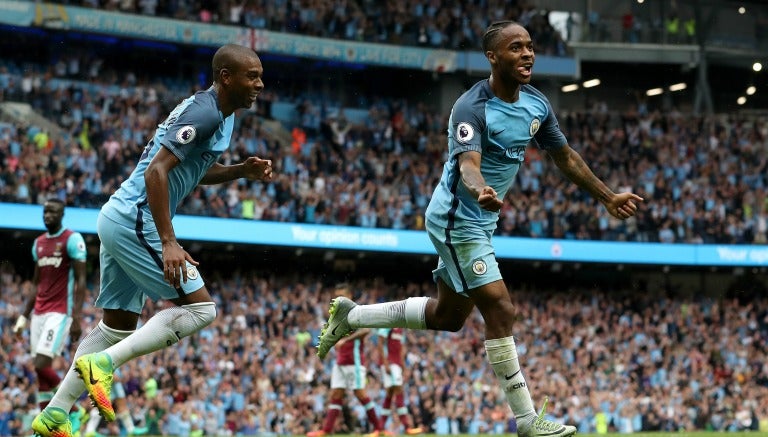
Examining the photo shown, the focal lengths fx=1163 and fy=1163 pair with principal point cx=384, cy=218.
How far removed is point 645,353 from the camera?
3222 centimetres

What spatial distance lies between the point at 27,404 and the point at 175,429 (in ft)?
8.98

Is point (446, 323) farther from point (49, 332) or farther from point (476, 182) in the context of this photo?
point (49, 332)

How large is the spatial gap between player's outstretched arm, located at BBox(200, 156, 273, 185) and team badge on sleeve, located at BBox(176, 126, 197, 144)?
1025mm

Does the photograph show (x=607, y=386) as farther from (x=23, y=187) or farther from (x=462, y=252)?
(x=462, y=252)

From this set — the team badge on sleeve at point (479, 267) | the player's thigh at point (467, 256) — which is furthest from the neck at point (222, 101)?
the team badge on sleeve at point (479, 267)

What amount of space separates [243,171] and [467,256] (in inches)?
76.0


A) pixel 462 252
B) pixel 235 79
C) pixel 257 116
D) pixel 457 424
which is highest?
pixel 257 116

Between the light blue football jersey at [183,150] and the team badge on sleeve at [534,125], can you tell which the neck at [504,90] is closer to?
the team badge on sleeve at [534,125]

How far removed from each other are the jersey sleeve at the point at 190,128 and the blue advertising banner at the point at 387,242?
769 inches

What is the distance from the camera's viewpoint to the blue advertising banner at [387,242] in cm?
2670

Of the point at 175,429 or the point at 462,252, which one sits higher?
the point at 462,252

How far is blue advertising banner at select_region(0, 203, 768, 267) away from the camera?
26.7 metres

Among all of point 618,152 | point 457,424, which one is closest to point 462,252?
Result: point 457,424

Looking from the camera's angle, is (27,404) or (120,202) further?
(27,404)
